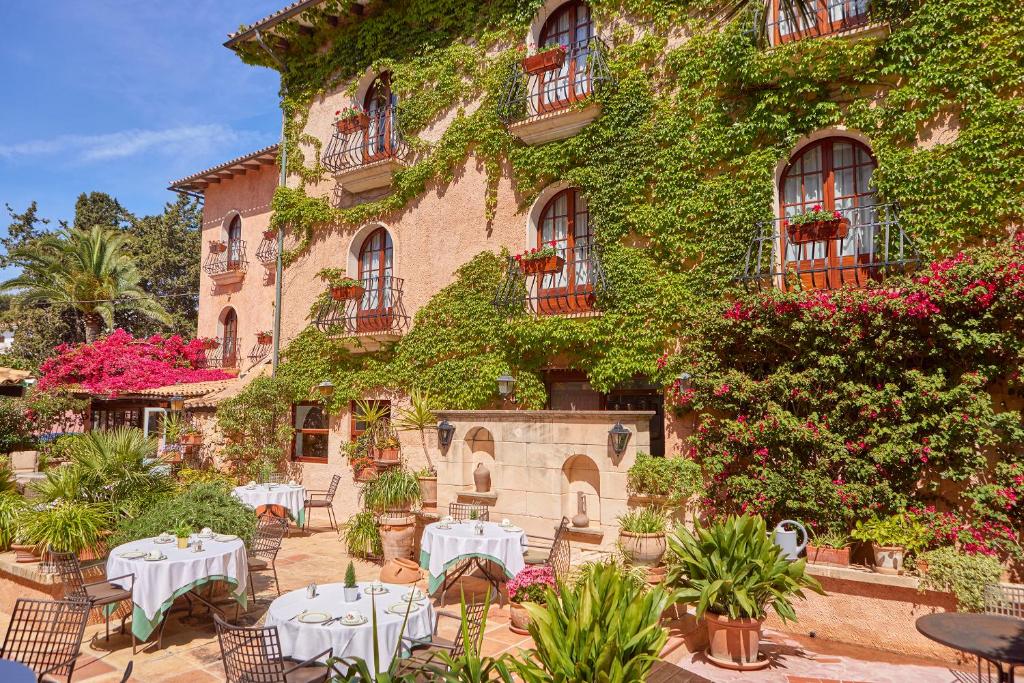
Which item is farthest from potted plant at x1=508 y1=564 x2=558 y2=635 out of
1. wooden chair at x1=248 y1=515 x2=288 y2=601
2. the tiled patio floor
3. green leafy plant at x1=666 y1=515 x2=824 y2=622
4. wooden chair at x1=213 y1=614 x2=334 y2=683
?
wooden chair at x1=248 y1=515 x2=288 y2=601

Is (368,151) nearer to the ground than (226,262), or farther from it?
farther from it

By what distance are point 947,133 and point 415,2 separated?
35.8 feet

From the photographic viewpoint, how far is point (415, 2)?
14.5m

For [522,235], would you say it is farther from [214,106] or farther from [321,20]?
[214,106]

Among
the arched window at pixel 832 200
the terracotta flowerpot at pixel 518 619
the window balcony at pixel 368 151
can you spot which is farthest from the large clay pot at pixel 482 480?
the window balcony at pixel 368 151

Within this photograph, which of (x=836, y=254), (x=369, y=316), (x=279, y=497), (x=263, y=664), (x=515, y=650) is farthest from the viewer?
(x=369, y=316)

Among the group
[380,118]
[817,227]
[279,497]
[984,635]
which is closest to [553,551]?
[984,635]

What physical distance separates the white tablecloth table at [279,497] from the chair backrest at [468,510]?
3746 mm

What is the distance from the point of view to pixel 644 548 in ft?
27.3

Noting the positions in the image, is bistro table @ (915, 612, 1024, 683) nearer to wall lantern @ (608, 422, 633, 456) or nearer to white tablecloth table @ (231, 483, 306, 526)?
wall lantern @ (608, 422, 633, 456)

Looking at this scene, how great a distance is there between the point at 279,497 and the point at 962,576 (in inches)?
416

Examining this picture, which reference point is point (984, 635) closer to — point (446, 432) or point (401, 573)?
point (401, 573)

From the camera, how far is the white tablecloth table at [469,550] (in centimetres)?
797

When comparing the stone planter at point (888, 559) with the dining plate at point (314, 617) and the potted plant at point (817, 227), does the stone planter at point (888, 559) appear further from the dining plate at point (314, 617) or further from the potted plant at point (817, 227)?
the dining plate at point (314, 617)
